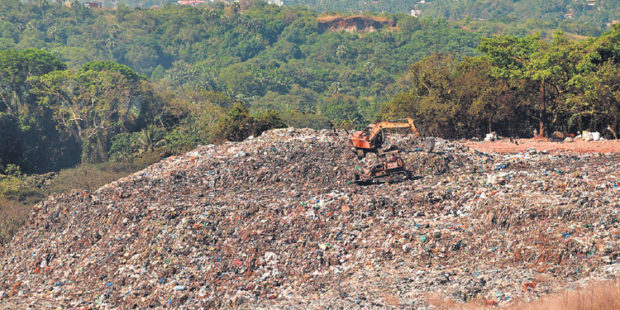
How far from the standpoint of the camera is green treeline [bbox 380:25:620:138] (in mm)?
23469

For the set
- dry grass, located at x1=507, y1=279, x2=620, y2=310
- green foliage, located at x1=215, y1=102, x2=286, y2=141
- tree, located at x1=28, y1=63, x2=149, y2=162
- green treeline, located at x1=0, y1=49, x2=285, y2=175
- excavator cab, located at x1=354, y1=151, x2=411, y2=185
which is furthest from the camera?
tree, located at x1=28, y1=63, x2=149, y2=162

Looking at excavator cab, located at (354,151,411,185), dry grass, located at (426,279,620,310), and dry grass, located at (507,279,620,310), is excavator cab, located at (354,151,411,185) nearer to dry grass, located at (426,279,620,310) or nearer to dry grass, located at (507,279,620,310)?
dry grass, located at (426,279,620,310)

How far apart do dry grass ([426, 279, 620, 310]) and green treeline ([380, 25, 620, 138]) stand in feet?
50.7

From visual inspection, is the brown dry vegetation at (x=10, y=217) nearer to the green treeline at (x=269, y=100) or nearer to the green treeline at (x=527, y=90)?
the green treeline at (x=269, y=100)

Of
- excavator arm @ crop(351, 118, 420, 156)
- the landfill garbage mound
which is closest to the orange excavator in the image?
excavator arm @ crop(351, 118, 420, 156)

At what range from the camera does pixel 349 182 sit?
657 inches

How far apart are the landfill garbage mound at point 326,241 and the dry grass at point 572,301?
229 millimetres

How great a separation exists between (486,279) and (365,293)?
6.93 feet

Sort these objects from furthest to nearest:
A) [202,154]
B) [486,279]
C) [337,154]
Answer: [202,154] < [337,154] < [486,279]

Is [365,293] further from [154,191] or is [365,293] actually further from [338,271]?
[154,191]

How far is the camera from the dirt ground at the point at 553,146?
19.2 meters

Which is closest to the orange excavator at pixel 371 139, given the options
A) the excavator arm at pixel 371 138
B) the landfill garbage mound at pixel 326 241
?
the excavator arm at pixel 371 138

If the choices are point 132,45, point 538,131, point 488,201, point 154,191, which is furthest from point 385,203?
point 132,45

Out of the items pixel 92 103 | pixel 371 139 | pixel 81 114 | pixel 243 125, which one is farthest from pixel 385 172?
pixel 81 114
